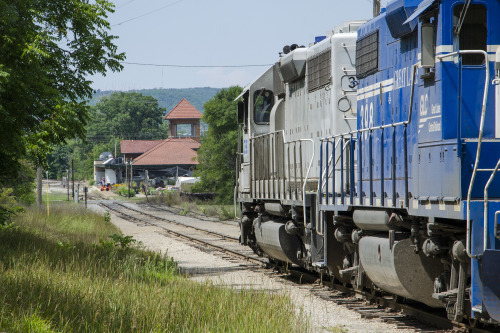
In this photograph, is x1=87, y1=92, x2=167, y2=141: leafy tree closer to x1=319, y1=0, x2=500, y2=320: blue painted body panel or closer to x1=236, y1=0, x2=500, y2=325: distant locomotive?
x1=236, y1=0, x2=500, y2=325: distant locomotive

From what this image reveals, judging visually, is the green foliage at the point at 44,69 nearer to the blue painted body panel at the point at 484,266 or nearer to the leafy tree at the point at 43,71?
the leafy tree at the point at 43,71

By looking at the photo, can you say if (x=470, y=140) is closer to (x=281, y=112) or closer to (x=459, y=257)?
(x=459, y=257)

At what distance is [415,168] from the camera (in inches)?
336

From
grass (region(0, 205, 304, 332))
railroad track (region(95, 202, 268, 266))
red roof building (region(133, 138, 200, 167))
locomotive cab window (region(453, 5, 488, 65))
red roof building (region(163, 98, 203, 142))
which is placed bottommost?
railroad track (region(95, 202, 268, 266))

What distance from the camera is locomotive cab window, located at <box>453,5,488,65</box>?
7.81 metres

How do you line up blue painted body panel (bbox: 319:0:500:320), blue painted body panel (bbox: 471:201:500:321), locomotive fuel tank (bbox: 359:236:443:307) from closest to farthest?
1. blue painted body panel (bbox: 471:201:500:321)
2. blue painted body panel (bbox: 319:0:500:320)
3. locomotive fuel tank (bbox: 359:236:443:307)

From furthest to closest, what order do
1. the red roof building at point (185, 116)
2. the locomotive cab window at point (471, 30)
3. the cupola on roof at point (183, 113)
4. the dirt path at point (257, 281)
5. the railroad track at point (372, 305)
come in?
1. the cupola on roof at point (183, 113)
2. the red roof building at point (185, 116)
3. the dirt path at point (257, 281)
4. the railroad track at point (372, 305)
5. the locomotive cab window at point (471, 30)

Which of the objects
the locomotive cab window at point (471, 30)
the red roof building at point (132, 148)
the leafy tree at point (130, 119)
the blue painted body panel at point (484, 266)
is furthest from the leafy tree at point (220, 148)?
the leafy tree at point (130, 119)

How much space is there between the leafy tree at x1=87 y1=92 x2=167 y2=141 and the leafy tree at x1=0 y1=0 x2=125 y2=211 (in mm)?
143919

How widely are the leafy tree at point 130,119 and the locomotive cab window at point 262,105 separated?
145m

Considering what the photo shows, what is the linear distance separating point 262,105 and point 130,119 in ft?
483

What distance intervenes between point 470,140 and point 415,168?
3.17ft

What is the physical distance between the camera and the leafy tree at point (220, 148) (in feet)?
198

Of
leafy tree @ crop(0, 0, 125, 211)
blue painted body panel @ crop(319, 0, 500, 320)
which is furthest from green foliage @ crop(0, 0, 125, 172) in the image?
blue painted body panel @ crop(319, 0, 500, 320)
